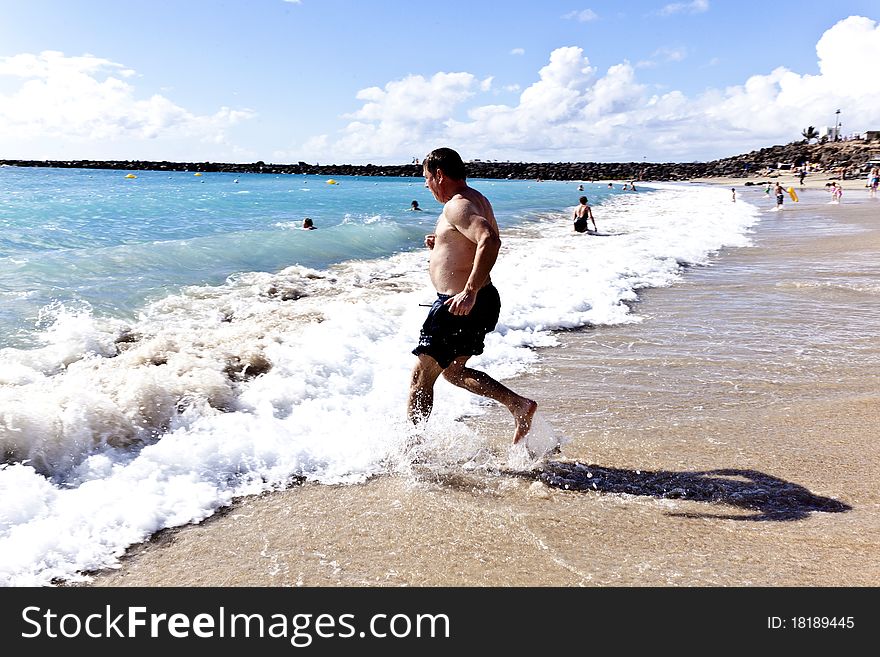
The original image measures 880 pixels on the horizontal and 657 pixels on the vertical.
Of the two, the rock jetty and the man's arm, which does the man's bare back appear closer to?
the man's arm

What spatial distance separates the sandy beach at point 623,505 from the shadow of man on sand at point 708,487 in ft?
0.04

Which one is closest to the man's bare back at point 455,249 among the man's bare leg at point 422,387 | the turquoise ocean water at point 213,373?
the man's bare leg at point 422,387

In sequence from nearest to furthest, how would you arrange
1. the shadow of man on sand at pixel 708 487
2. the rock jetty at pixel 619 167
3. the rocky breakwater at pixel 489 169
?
the shadow of man on sand at pixel 708 487 → the rock jetty at pixel 619 167 → the rocky breakwater at pixel 489 169

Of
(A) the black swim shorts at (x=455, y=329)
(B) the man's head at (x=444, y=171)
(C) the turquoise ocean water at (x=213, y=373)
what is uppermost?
(B) the man's head at (x=444, y=171)

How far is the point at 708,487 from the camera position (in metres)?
3.40

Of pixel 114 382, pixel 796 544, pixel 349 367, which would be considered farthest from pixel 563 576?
pixel 114 382

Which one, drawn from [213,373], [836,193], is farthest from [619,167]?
[213,373]

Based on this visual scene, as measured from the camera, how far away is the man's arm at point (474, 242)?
335 cm

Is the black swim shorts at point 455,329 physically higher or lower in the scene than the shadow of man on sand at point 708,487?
higher

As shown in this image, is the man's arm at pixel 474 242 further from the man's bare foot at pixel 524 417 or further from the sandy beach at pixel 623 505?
the sandy beach at pixel 623 505

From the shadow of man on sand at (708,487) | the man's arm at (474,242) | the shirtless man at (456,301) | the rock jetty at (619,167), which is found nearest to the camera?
the shadow of man on sand at (708,487)

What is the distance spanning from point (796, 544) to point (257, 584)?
2.37 meters

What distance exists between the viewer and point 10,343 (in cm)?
670
